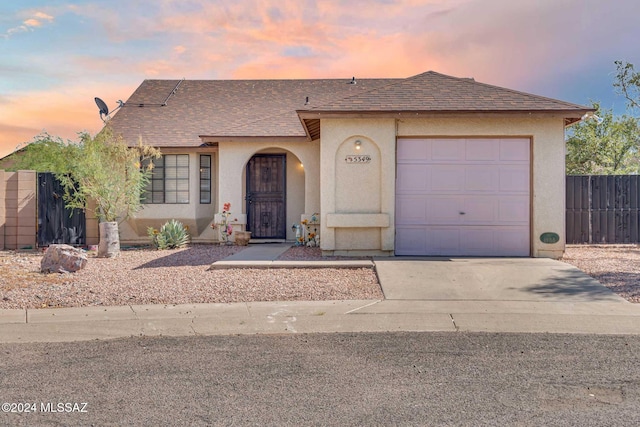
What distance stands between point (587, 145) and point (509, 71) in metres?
8.07

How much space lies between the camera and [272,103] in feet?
60.3

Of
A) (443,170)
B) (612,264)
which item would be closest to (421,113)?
(443,170)

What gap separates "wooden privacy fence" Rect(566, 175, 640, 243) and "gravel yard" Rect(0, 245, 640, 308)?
3.00 meters

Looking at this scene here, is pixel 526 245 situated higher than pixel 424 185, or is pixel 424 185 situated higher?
pixel 424 185

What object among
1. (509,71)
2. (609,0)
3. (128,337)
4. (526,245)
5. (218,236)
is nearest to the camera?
(128,337)

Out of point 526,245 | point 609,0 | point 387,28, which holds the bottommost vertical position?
point 526,245

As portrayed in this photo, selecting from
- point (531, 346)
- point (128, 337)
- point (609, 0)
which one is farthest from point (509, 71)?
point (128, 337)

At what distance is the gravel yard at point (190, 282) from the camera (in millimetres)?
7918

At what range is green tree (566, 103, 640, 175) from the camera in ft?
76.9

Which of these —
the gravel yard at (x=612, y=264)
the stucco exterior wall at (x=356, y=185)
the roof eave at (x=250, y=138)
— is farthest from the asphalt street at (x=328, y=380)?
the roof eave at (x=250, y=138)

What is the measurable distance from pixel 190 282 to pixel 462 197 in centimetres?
642

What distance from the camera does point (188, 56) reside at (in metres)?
16.8

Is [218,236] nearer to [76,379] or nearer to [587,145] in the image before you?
[76,379]

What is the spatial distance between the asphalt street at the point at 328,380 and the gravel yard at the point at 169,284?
202cm
